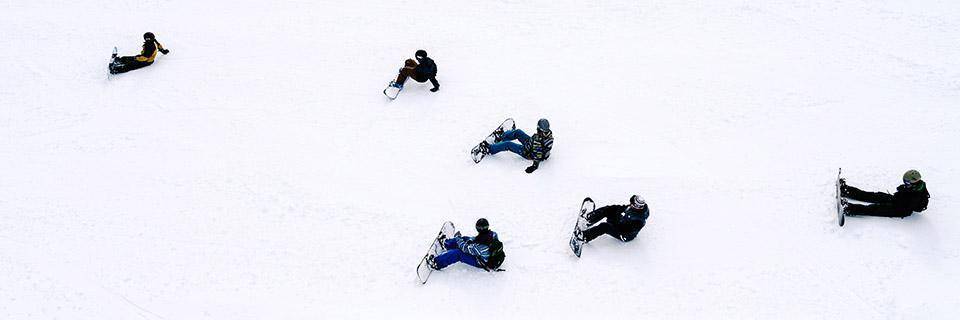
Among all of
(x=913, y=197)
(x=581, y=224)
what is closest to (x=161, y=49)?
(x=581, y=224)

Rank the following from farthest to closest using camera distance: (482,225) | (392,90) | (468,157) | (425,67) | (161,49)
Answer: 1. (161,49)
2. (392,90)
3. (425,67)
4. (468,157)
5. (482,225)

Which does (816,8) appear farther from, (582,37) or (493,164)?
(493,164)

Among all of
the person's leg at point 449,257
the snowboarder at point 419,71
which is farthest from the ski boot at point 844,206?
the snowboarder at point 419,71

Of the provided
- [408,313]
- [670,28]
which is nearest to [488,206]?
[408,313]

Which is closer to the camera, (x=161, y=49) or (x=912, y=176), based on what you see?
(x=912, y=176)

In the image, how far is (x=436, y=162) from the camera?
33.6 feet

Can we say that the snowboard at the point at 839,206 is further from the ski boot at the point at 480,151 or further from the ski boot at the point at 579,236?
the ski boot at the point at 480,151

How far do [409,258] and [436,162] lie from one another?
2.01 meters

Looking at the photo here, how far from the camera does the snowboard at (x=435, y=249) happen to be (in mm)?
8359

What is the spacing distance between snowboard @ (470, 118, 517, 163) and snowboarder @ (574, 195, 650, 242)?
213 centimetres

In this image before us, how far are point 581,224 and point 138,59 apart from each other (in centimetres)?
916

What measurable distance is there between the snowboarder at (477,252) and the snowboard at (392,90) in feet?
13.0

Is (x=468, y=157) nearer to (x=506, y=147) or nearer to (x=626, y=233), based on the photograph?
(x=506, y=147)

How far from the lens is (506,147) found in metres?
9.86
